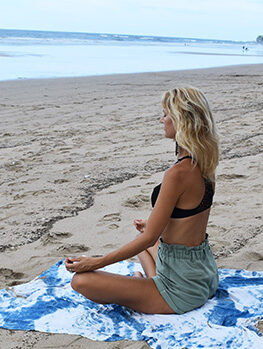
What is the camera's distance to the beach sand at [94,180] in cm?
388

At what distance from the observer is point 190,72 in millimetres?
17516

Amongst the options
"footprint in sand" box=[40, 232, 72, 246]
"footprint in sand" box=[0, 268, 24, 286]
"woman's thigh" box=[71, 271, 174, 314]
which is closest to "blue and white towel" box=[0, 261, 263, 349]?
"woman's thigh" box=[71, 271, 174, 314]

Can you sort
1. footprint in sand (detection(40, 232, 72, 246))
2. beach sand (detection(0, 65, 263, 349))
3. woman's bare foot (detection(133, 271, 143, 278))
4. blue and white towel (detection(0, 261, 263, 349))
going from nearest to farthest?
blue and white towel (detection(0, 261, 263, 349)) → woman's bare foot (detection(133, 271, 143, 278)) → beach sand (detection(0, 65, 263, 349)) → footprint in sand (detection(40, 232, 72, 246))

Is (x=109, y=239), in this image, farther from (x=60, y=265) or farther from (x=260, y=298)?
(x=260, y=298)

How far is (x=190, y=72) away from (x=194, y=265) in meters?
15.4

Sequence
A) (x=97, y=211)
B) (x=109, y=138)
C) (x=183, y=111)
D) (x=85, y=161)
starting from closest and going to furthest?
(x=183, y=111), (x=97, y=211), (x=85, y=161), (x=109, y=138)

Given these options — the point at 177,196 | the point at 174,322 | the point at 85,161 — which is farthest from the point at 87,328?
the point at 85,161

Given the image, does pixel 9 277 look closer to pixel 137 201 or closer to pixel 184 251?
pixel 184 251

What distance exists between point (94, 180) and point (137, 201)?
90cm

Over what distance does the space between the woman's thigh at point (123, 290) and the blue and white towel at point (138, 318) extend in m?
0.07

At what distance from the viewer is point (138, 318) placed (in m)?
2.89

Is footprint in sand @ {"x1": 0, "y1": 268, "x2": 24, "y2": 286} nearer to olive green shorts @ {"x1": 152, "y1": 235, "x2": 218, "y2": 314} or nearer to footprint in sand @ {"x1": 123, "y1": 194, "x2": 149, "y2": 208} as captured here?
olive green shorts @ {"x1": 152, "y1": 235, "x2": 218, "y2": 314}

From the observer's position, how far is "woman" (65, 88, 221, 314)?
2639 millimetres

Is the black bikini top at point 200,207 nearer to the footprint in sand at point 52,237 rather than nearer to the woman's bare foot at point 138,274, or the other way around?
the woman's bare foot at point 138,274
